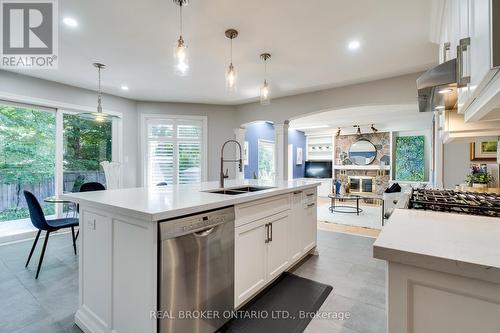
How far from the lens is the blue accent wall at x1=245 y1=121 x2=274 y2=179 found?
20.4 feet

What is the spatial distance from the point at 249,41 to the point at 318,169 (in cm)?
694

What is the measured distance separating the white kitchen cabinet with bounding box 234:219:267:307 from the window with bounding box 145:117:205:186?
368 centimetres

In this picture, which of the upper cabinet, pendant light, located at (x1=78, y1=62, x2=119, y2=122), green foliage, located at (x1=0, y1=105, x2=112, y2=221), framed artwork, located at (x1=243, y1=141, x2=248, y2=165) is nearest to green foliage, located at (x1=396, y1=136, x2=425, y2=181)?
framed artwork, located at (x1=243, y1=141, x2=248, y2=165)

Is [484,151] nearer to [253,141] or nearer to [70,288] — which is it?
[253,141]

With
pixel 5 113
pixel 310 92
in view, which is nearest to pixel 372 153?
pixel 310 92

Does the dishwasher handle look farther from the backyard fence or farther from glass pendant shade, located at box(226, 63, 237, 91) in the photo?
the backyard fence

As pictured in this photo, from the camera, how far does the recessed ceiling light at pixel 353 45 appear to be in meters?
2.69

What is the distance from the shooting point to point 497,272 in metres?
0.64

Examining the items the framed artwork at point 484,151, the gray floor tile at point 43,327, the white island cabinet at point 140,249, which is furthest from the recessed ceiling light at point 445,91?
the gray floor tile at point 43,327

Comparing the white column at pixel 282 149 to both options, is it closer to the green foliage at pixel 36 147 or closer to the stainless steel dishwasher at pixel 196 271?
the stainless steel dishwasher at pixel 196 271

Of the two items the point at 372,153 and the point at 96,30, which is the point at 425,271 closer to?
the point at 96,30

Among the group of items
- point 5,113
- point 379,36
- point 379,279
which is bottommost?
point 379,279

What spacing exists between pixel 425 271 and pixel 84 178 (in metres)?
5.22

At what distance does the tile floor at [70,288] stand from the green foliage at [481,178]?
154 cm
